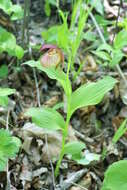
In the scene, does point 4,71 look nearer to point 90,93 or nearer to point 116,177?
point 90,93

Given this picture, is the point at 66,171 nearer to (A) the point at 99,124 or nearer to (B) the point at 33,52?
(A) the point at 99,124

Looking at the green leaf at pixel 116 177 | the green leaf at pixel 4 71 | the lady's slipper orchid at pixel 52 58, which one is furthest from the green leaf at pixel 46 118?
the green leaf at pixel 4 71

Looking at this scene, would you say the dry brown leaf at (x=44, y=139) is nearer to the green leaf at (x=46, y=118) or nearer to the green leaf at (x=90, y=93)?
the green leaf at (x=46, y=118)

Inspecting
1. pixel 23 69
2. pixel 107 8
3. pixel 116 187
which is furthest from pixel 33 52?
pixel 116 187

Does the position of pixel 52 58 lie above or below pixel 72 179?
above

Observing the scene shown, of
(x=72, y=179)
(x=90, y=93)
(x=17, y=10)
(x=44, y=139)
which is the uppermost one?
(x=17, y=10)

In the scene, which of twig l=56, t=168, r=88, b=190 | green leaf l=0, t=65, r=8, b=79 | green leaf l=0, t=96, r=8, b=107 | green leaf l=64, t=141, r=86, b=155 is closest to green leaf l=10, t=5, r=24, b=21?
green leaf l=0, t=65, r=8, b=79

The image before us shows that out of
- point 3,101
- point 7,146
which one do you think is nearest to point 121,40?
point 3,101
